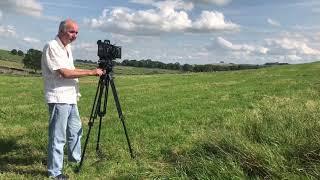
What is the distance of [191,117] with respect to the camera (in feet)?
55.6

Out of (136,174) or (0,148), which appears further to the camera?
(0,148)

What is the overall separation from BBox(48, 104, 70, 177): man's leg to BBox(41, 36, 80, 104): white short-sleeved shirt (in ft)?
0.51

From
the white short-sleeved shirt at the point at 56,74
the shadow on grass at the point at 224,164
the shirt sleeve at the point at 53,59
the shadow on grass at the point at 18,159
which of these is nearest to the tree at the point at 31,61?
the shadow on grass at the point at 18,159

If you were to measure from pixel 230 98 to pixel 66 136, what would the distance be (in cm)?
1403

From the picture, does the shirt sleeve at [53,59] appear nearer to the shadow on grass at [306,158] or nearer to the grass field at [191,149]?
the grass field at [191,149]

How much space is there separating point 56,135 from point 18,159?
84.0 inches

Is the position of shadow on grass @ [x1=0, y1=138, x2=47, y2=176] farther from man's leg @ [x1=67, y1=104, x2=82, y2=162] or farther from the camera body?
the camera body

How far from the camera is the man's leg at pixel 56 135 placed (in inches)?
367

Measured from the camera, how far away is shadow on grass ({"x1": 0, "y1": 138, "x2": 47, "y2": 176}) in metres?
10.1

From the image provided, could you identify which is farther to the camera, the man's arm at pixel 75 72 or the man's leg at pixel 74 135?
the man's leg at pixel 74 135

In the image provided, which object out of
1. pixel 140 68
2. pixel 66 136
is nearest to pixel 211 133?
pixel 66 136

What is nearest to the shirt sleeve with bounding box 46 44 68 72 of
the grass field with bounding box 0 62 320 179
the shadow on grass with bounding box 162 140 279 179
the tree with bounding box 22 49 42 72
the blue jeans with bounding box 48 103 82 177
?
the blue jeans with bounding box 48 103 82 177

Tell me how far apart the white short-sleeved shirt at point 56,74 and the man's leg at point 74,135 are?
0.55 meters

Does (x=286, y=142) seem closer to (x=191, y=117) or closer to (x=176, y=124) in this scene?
(x=176, y=124)
